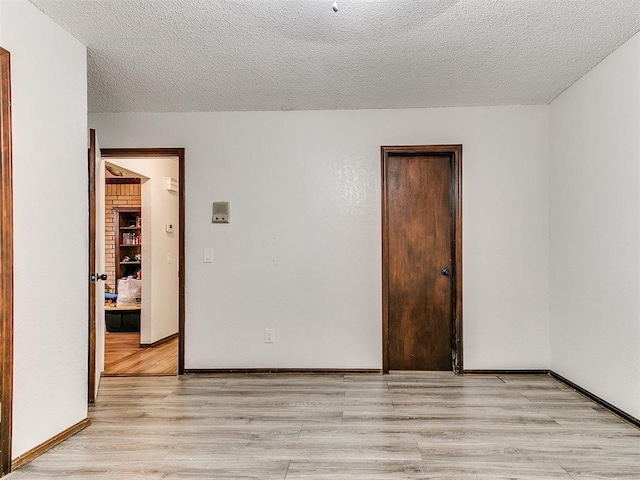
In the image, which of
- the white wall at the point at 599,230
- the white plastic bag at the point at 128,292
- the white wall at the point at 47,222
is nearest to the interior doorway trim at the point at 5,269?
the white wall at the point at 47,222

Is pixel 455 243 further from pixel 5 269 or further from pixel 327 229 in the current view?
pixel 5 269

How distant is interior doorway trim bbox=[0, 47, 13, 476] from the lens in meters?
2.37

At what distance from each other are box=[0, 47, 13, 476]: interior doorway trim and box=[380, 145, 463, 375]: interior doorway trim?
2879 mm

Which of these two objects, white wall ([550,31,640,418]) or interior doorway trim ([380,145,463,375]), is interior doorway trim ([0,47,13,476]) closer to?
interior doorway trim ([380,145,463,375])

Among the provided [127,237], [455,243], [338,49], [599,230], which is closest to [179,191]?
[338,49]

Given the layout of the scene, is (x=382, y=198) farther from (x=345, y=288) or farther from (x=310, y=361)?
(x=310, y=361)

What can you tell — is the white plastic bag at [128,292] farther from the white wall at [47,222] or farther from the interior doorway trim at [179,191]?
the white wall at [47,222]

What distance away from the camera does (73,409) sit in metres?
2.95

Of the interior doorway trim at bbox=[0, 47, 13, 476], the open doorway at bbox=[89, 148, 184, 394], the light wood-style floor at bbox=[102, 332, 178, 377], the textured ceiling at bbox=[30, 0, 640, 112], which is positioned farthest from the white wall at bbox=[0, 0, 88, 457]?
the light wood-style floor at bbox=[102, 332, 178, 377]

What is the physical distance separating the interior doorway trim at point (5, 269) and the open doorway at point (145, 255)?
1.21 metres

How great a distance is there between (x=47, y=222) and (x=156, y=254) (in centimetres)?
342

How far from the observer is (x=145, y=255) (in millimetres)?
5996

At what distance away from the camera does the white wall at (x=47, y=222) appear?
2.52 metres

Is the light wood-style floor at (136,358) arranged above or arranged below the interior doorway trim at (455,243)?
below
